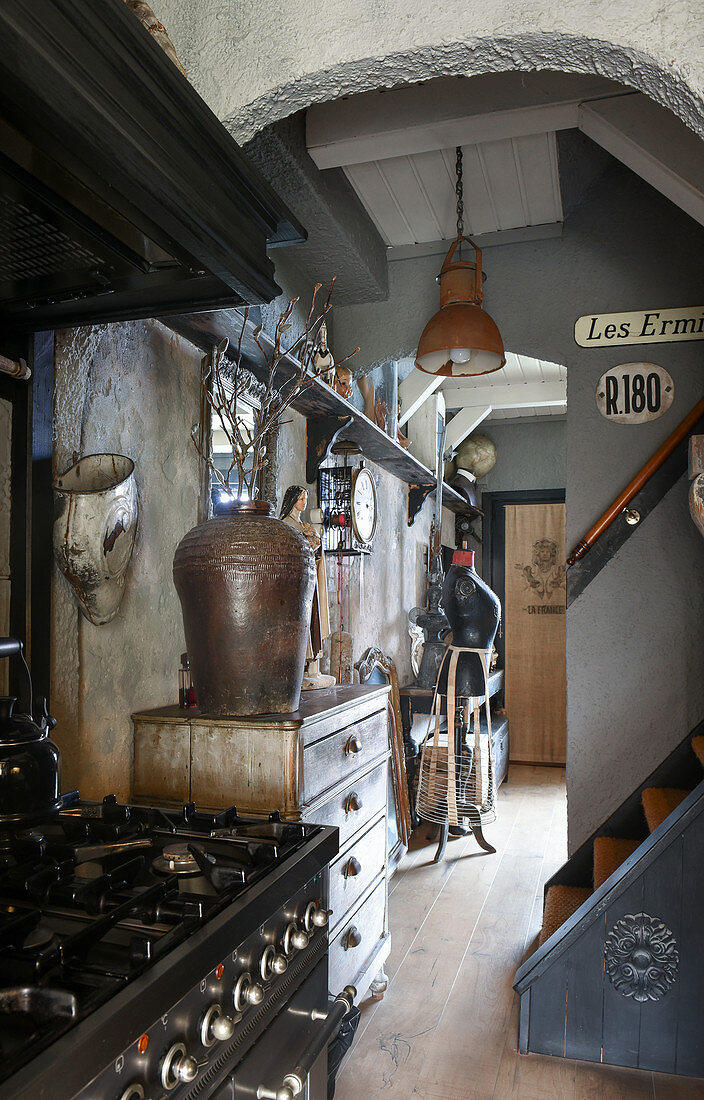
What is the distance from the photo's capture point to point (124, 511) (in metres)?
1.78

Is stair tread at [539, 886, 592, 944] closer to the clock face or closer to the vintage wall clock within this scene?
the vintage wall clock

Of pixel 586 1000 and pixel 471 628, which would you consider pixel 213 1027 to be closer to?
pixel 586 1000

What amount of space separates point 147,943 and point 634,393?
9.93ft

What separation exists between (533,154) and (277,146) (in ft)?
3.49

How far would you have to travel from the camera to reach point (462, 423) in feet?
21.1

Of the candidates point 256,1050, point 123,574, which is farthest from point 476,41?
point 256,1050

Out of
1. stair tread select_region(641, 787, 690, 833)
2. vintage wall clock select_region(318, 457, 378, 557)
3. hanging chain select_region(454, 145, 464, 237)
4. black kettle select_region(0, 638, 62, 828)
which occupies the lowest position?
stair tread select_region(641, 787, 690, 833)

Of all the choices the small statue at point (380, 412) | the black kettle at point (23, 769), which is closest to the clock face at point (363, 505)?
the small statue at point (380, 412)

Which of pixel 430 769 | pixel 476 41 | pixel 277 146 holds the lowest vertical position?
pixel 430 769

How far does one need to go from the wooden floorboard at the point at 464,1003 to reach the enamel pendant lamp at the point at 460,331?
241 cm

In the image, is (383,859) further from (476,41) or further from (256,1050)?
(476,41)

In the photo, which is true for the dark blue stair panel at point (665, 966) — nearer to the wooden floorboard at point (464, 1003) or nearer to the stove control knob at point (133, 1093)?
the wooden floorboard at point (464, 1003)

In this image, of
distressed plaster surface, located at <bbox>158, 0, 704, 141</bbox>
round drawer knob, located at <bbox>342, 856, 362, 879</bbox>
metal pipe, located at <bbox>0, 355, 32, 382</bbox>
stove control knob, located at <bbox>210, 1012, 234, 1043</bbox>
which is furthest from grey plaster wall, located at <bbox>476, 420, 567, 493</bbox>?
stove control knob, located at <bbox>210, 1012, 234, 1043</bbox>

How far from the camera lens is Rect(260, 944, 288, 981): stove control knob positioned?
1.17m
